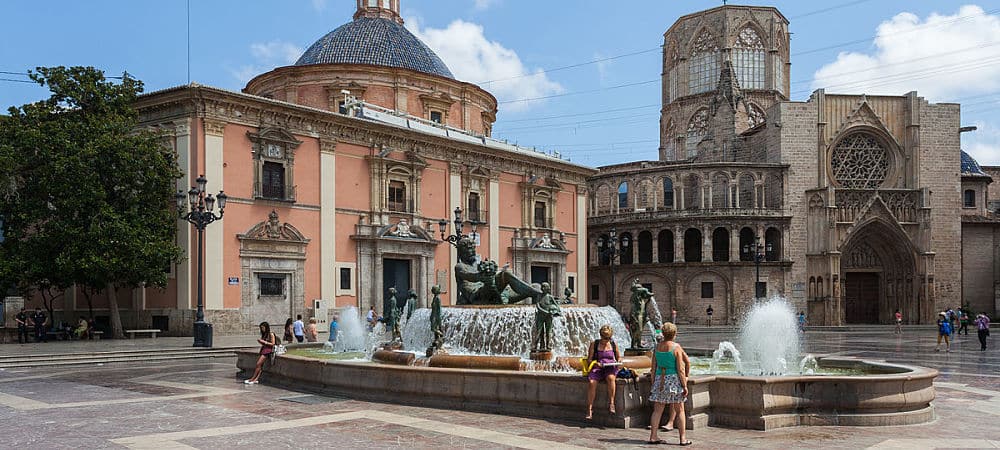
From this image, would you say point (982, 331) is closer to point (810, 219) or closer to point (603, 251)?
point (810, 219)

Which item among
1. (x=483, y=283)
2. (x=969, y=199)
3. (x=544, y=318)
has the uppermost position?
(x=969, y=199)

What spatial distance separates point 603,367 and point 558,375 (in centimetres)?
89

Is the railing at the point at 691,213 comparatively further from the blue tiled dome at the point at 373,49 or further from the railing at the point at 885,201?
the blue tiled dome at the point at 373,49

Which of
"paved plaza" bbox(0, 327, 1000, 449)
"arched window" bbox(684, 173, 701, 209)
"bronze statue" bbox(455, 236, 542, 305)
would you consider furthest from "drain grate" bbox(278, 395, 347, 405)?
"arched window" bbox(684, 173, 701, 209)

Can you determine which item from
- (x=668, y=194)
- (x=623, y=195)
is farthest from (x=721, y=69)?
(x=623, y=195)

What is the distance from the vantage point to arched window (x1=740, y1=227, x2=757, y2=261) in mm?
47594

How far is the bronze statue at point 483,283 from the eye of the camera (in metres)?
14.6

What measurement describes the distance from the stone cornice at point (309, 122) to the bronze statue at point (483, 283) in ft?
52.6

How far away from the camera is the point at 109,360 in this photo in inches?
779

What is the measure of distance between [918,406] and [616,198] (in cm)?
4038

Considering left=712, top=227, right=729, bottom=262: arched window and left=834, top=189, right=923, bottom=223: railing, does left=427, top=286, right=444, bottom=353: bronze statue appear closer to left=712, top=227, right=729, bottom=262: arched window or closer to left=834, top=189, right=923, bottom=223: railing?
left=712, top=227, right=729, bottom=262: arched window

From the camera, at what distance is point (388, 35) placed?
42.0m

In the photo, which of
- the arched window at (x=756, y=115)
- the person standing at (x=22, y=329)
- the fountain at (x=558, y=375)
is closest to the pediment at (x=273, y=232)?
the person standing at (x=22, y=329)

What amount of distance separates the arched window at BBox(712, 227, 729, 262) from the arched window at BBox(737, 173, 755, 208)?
6.37 ft
